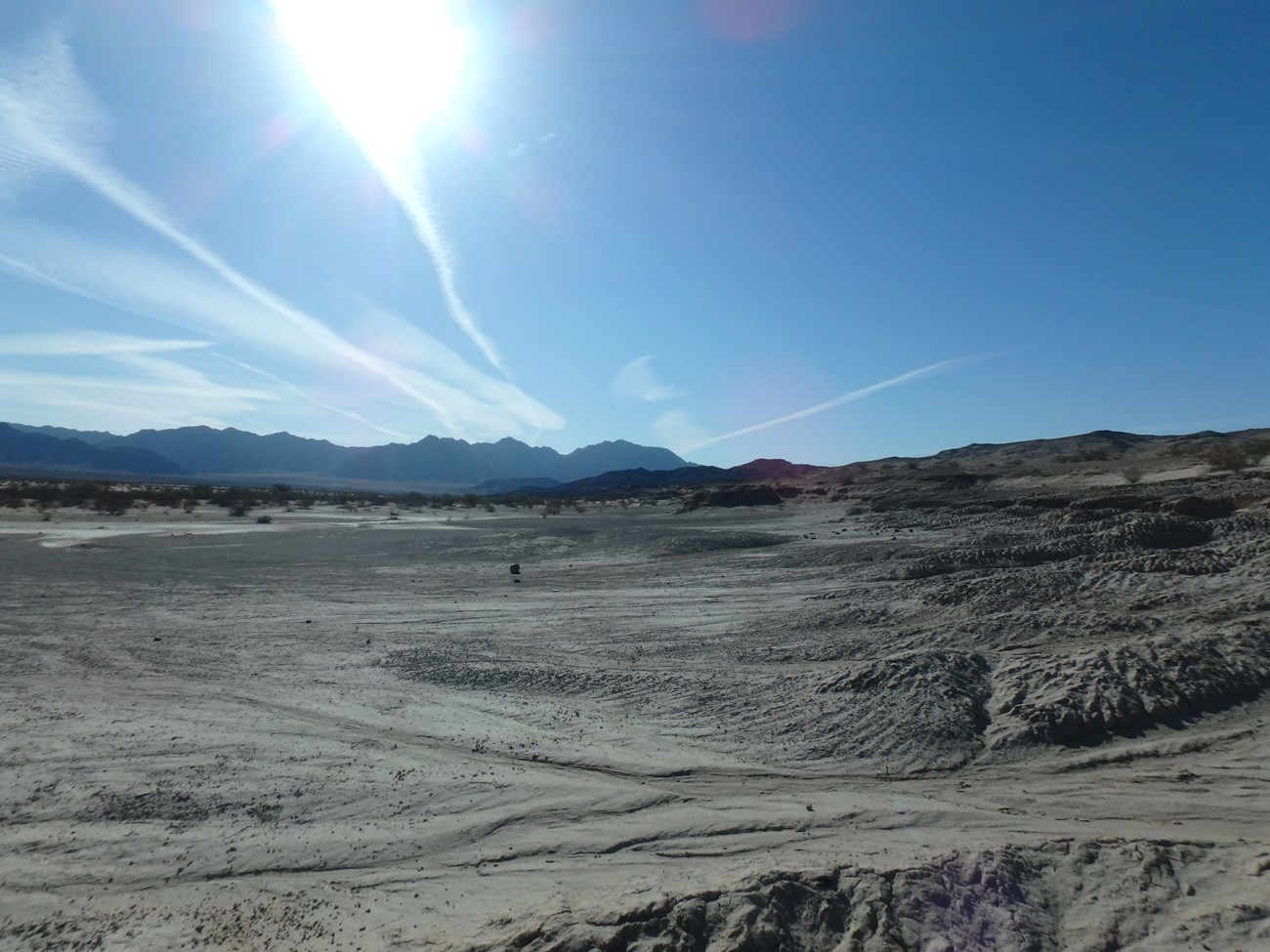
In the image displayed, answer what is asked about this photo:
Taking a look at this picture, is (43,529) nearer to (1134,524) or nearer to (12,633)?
(12,633)

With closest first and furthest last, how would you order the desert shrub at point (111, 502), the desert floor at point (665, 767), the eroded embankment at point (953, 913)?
1. the eroded embankment at point (953, 913)
2. the desert floor at point (665, 767)
3. the desert shrub at point (111, 502)

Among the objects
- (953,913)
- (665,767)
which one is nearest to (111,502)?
(665,767)

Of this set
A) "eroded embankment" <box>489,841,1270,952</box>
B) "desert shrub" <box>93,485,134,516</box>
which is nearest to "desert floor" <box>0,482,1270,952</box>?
"eroded embankment" <box>489,841,1270,952</box>

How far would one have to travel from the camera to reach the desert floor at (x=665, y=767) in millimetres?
4520

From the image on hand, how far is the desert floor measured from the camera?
452 cm

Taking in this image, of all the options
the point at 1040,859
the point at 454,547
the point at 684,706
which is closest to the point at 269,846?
the point at 684,706

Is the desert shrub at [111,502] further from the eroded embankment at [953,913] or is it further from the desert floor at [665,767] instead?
the eroded embankment at [953,913]

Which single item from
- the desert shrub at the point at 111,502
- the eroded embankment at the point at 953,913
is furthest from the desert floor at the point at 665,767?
the desert shrub at the point at 111,502

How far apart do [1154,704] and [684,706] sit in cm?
506

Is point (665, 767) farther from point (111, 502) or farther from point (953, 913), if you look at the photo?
point (111, 502)

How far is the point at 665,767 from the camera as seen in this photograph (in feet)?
22.8

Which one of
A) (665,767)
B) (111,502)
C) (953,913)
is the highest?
(111,502)

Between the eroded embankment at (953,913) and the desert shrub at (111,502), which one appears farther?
the desert shrub at (111,502)

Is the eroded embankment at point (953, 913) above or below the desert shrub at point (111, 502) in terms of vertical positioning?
below
